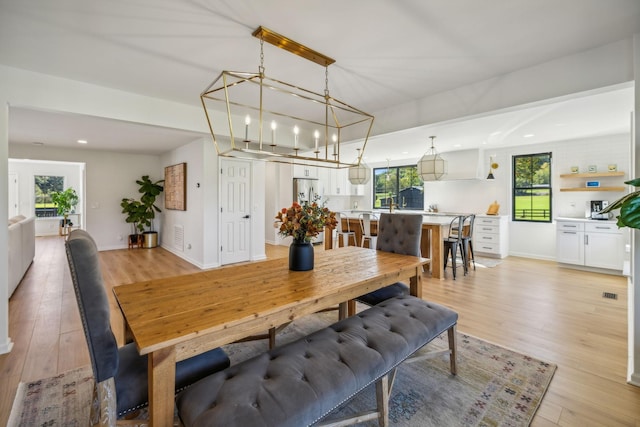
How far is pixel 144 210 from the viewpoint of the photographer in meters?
7.00

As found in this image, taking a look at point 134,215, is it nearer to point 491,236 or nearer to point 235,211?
point 235,211

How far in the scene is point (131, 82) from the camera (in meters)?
3.11

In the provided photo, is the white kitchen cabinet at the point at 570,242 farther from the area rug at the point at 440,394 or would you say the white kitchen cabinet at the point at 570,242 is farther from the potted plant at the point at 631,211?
the potted plant at the point at 631,211

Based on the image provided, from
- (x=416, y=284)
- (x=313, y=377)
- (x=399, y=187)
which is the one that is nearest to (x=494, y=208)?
(x=399, y=187)

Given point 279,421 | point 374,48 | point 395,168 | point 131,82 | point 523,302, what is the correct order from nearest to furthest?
point 279,421 → point 374,48 → point 131,82 → point 523,302 → point 395,168

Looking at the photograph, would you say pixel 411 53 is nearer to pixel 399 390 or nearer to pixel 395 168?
pixel 399 390

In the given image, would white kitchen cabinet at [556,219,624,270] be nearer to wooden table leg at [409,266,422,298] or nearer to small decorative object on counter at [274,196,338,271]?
wooden table leg at [409,266,422,298]

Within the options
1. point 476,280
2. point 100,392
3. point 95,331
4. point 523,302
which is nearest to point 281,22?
point 95,331

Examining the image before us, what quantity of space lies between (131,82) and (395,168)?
707 cm

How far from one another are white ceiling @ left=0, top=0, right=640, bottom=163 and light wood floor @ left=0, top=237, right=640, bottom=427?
247cm

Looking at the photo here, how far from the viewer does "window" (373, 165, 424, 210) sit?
8.26m

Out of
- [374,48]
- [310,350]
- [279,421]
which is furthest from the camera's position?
[374,48]

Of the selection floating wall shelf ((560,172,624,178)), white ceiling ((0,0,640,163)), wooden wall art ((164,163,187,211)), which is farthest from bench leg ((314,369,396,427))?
floating wall shelf ((560,172,624,178))

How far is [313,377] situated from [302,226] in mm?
1010
